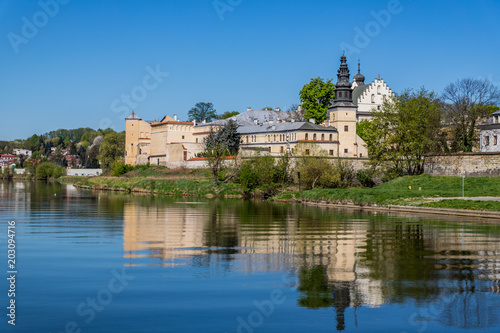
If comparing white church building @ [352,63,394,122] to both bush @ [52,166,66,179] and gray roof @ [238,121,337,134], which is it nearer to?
gray roof @ [238,121,337,134]

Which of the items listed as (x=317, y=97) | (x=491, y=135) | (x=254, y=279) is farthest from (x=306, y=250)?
(x=317, y=97)

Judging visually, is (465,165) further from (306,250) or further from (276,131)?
(306,250)

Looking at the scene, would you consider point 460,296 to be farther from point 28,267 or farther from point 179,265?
point 28,267

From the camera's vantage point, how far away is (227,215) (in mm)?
32938

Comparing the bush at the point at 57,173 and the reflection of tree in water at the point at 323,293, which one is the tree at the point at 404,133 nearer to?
the reflection of tree in water at the point at 323,293

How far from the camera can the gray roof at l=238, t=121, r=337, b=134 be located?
223ft

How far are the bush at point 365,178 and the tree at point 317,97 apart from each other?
1906 cm

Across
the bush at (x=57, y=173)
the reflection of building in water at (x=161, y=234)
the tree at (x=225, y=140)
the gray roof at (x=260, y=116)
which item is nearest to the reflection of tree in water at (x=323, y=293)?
the reflection of building in water at (x=161, y=234)

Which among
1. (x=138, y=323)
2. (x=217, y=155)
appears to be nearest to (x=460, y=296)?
(x=138, y=323)

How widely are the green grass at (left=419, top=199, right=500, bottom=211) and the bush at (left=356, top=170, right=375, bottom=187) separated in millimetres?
22338

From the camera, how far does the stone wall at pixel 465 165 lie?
48688 mm

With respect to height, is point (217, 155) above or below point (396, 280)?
above

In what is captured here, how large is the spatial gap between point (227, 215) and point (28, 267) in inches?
699

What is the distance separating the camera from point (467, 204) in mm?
33344
